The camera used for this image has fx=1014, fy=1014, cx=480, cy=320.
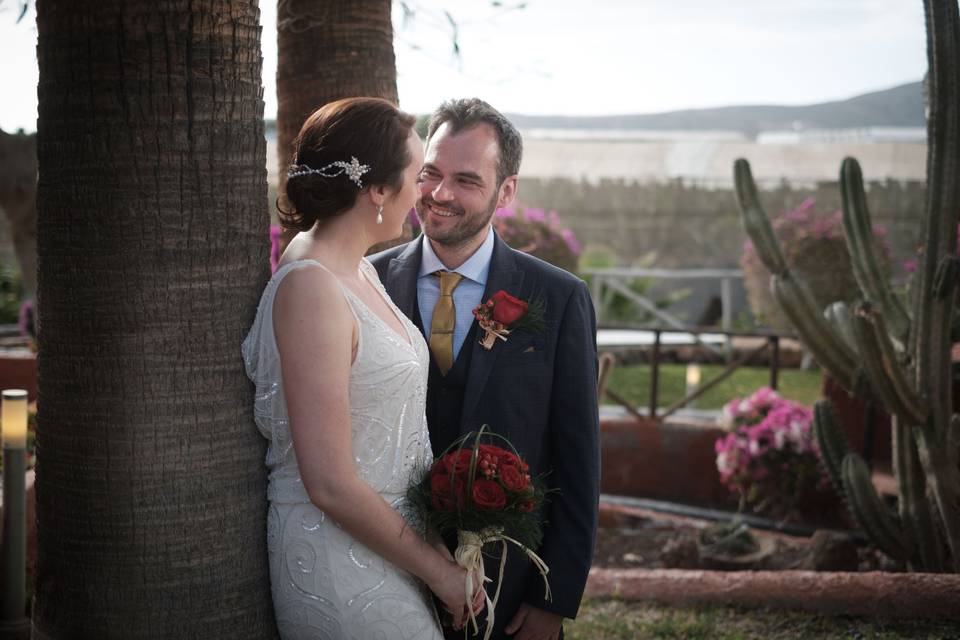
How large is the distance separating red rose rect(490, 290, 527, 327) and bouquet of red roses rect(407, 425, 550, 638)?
0.59 metres

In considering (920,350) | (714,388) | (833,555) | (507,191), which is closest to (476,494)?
(507,191)

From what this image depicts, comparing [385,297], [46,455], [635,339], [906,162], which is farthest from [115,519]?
[906,162]

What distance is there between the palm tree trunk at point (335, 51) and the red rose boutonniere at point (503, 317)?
46.4 inches

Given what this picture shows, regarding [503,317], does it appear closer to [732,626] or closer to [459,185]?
[459,185]

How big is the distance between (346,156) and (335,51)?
173 cm

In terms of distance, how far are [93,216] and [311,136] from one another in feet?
1.66

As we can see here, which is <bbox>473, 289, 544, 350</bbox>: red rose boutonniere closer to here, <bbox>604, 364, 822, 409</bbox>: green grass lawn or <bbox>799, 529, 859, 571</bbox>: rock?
<bbox>799, 529, 859, 571</bbox>: rock

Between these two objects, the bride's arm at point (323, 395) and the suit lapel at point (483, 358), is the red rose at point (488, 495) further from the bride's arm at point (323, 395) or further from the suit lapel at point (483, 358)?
the suit lapel at point (483, 358)

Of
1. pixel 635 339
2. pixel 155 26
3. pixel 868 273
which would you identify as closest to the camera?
pixel 155 26

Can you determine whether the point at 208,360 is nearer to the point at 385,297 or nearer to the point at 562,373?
the point at 385,297

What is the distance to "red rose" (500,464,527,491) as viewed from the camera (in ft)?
7.38

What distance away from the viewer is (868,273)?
19.0 feet

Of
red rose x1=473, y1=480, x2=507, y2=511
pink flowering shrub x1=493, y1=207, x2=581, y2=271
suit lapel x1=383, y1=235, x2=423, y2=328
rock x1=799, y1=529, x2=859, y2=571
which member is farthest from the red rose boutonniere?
pink flowering shrub x1=493, y1=207, x2=581, y2=271

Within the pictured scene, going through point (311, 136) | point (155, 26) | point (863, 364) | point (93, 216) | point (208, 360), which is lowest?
point (863, 364)
